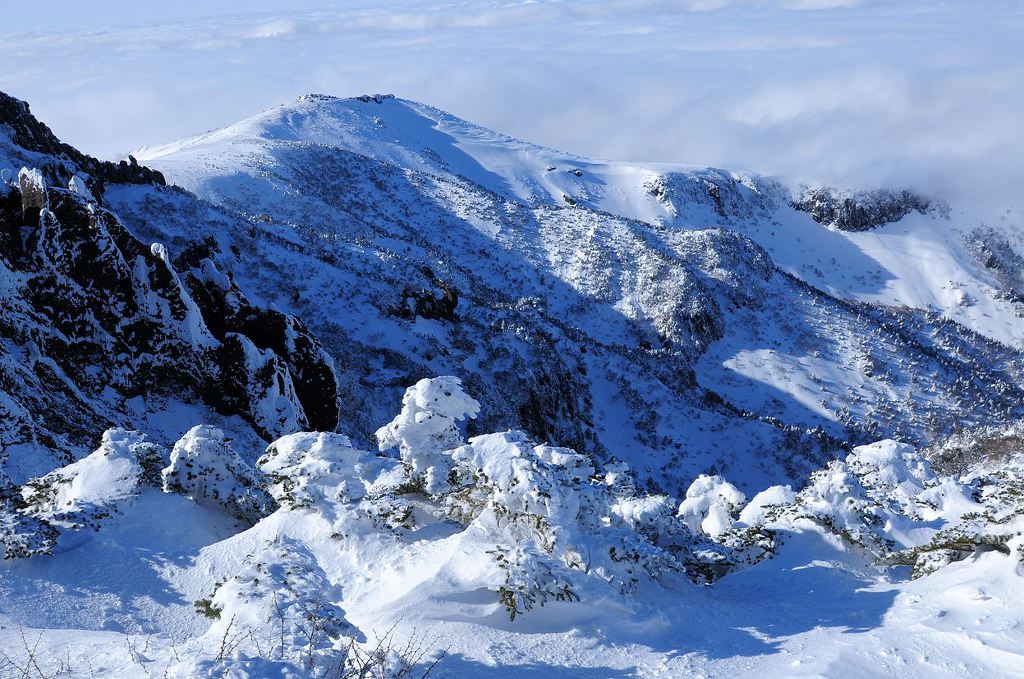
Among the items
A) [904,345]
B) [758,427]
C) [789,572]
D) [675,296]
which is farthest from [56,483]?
[904,345]

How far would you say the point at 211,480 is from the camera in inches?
590

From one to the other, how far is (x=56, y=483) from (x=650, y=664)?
11279mm

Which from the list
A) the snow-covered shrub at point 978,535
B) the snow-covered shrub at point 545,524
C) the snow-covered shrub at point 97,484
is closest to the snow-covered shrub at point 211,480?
the snow-covered shrub at point 97,484

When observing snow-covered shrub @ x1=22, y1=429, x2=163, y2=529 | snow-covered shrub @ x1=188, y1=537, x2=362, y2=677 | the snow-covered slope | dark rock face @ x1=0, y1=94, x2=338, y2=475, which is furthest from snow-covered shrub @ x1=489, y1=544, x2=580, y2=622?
the snow-covered slope

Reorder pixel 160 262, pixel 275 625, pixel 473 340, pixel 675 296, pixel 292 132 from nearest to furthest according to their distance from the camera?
1. pixel 275 625
2. pixel 160 262
3. pixel 473 340
4. pixel 675 296
5. pixel 292 132

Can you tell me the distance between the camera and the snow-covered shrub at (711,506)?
20250 millimetres

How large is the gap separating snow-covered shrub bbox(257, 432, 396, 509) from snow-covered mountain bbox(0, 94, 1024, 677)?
0.07 meters

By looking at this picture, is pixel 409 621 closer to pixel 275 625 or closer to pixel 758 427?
pixel 275 625

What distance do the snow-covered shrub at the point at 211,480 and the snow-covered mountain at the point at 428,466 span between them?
0.20 feet

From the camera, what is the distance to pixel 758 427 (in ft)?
206

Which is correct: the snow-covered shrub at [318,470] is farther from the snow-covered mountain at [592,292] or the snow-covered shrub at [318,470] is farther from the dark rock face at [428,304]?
the dark rock face at [428,304]

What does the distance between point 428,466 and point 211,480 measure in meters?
4.52

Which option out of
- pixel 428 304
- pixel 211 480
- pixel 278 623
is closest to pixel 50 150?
pixel 428 304

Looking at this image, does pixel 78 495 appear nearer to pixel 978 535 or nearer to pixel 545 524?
pixel 545 524
